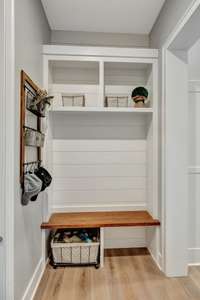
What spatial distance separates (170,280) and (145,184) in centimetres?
108

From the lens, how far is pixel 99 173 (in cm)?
282

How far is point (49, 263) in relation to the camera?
2.47 meters

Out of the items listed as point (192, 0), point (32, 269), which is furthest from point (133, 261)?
point (192, 0)

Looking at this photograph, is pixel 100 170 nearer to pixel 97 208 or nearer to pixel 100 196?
pixel 100 196

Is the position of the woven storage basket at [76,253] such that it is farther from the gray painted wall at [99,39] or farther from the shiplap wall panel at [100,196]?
the gray painted wall at [99,39]

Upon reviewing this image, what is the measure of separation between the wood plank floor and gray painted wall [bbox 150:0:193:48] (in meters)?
2.36

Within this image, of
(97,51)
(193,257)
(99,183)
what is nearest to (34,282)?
(99,183)

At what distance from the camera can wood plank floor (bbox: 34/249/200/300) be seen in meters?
1.94

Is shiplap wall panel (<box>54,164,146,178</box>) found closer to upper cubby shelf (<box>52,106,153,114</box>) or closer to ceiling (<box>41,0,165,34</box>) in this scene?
upper cubby shelf (<box>52,106,153,114</box>)

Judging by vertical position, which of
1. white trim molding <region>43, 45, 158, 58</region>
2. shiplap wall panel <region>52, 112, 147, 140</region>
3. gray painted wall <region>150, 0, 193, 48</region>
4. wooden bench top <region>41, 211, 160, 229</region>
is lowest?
wooden bench top <region>41, 211, 160, 229</region>

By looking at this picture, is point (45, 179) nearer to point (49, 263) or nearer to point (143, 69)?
point (49, 263)

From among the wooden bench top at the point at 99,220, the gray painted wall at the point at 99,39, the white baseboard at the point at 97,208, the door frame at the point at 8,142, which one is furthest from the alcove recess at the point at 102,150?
the door frame at the point at 8,142

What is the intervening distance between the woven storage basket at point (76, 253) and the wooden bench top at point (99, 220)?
234mm

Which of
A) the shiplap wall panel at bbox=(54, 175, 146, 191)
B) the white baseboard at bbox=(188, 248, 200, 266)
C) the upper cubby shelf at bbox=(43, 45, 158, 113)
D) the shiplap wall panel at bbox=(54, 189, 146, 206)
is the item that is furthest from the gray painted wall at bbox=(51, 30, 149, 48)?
the white baseboard at bbox=(188, 248, 200, 266)
